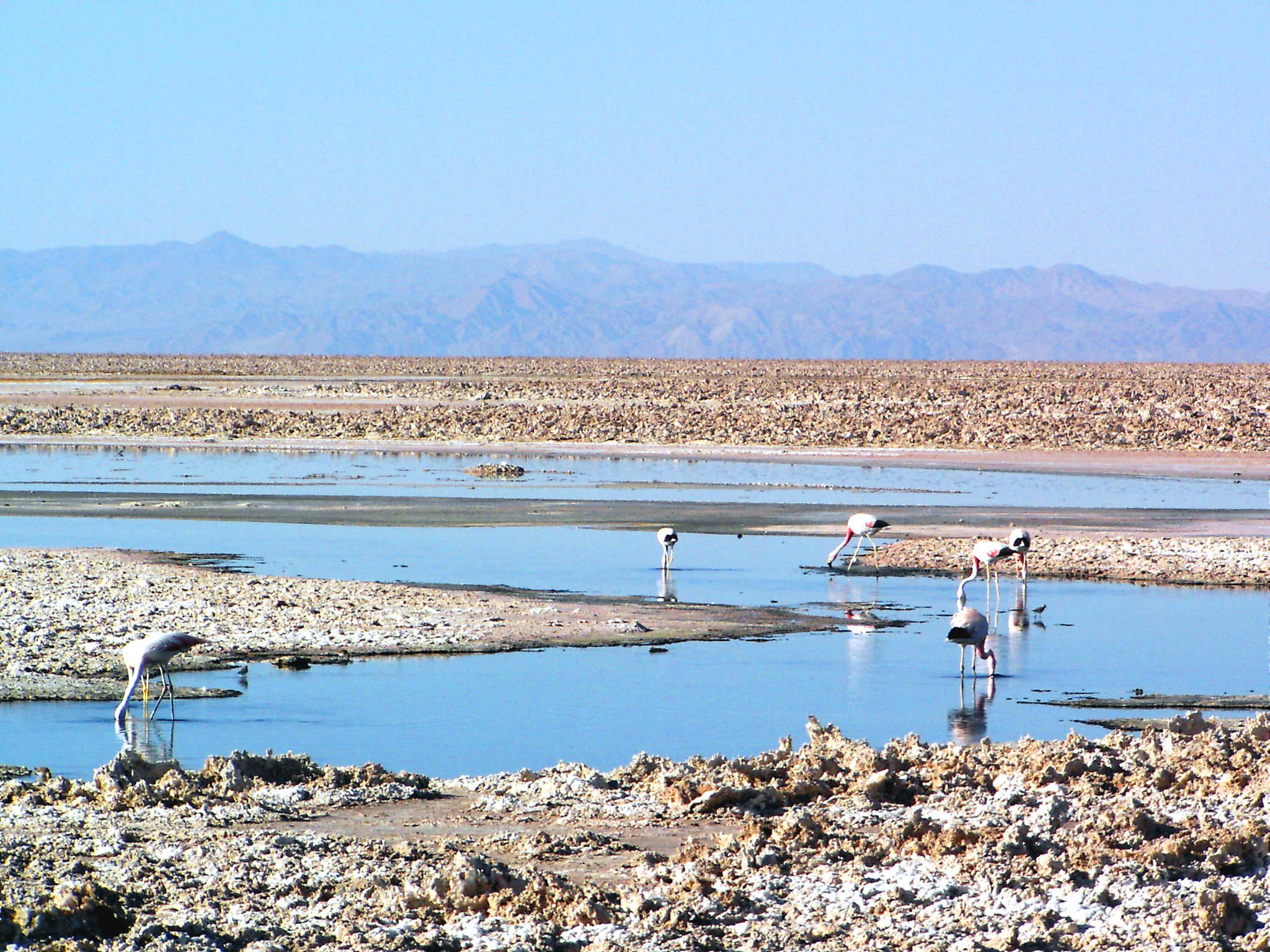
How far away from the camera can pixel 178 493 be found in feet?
106

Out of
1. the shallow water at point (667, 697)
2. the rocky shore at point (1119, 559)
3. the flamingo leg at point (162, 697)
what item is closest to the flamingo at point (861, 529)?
the rocky shore at point (1119, 559)

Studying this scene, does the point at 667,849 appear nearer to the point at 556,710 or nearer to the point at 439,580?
the point at 556,710

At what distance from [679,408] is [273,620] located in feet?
147

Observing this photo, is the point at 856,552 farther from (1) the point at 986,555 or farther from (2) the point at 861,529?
(1) the point at 986,555

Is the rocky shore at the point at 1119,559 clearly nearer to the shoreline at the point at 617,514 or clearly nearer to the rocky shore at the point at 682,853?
the shoreline at the point at 617,514

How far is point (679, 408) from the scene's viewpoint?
60.9m

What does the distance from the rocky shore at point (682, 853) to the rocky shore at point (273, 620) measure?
190 inches

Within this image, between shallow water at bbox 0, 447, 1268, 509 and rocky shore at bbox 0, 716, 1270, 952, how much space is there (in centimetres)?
2231

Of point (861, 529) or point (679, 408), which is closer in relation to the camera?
point (861, 529)

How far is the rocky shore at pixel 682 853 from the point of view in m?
Answer: 7.23

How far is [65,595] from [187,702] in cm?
488

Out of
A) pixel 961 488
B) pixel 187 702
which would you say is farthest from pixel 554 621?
pixel 961 488

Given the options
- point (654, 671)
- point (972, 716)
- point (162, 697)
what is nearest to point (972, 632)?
point (972, 716)

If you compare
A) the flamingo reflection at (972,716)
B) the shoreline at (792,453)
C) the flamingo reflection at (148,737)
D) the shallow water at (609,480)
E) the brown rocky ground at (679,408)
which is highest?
the brown rocky ground at (679,408)
